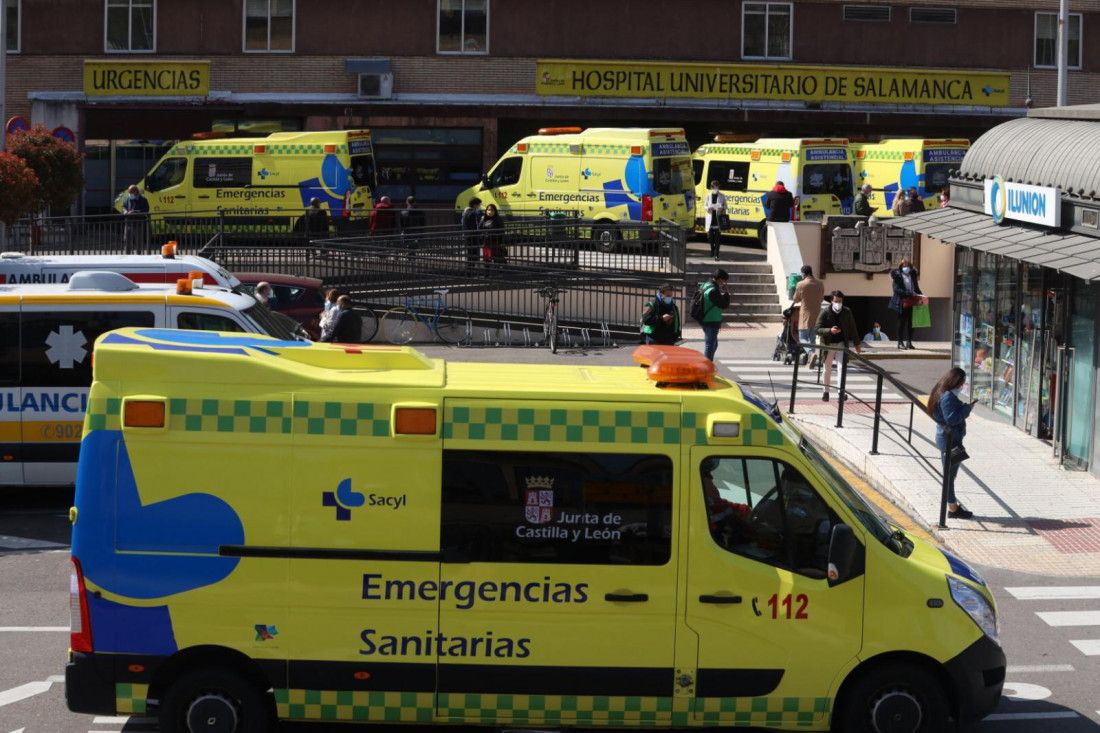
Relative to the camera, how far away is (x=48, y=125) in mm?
41281

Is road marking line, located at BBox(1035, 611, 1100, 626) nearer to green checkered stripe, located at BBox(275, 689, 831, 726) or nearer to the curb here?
the curb

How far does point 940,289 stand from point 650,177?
254 inches

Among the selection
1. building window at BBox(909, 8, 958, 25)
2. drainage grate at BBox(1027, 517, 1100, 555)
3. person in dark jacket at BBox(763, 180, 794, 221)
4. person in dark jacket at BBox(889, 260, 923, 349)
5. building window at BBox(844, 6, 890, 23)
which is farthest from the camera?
building window at BBox(909, 8, 958, 25)

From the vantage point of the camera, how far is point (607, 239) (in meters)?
29.0

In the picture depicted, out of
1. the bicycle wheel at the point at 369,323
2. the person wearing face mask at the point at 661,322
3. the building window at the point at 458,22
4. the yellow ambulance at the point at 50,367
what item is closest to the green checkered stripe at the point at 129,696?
the yellow ambulance at the point at 50,367

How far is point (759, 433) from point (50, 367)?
8.56 m

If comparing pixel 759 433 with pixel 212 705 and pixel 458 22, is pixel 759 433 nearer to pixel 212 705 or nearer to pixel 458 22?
pixel 212 705

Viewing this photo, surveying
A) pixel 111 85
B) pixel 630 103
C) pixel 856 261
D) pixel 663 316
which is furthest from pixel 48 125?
pixel 663 316

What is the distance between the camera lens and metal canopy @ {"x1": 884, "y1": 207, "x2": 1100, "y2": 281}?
15148 mm

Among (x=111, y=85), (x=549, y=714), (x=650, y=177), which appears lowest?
(x=549, y=714)

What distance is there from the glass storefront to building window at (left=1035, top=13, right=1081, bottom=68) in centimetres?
2617

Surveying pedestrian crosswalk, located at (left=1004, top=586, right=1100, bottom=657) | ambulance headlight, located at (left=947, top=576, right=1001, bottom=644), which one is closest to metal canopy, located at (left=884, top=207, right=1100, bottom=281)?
pedestrian crosswalk, located at (left=1004, top=586, right=1100, bottom=657)

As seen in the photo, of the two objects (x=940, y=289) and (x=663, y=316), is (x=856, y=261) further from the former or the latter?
(x=663, y=316)

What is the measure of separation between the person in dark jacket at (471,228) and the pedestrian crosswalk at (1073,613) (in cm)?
1722
